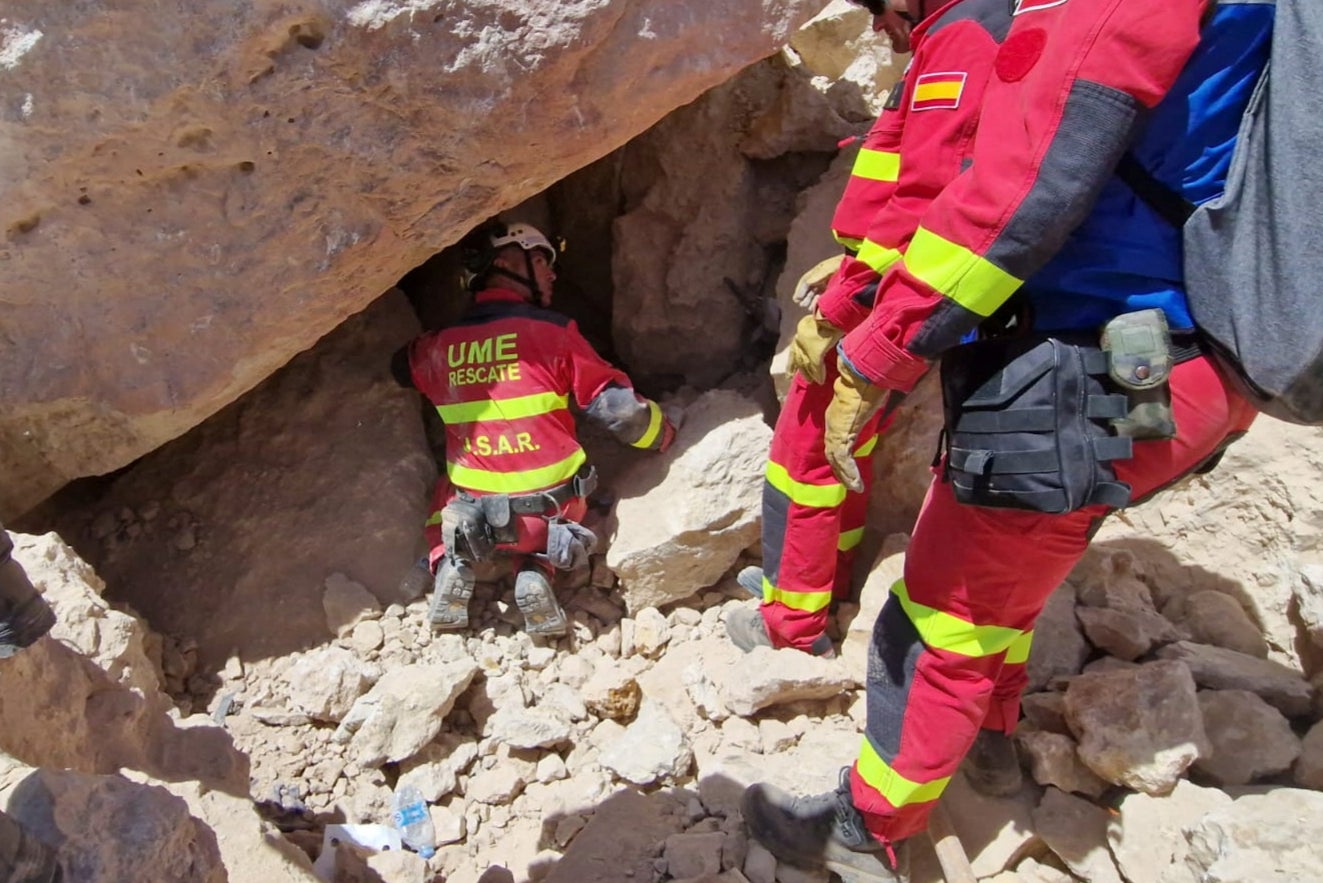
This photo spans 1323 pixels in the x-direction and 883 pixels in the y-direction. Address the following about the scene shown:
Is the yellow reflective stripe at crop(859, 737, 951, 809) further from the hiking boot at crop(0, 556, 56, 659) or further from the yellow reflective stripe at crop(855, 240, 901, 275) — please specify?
the hiking boot at crop(0, 556, 56, 659)

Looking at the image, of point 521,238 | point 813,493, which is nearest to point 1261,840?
point 813,493

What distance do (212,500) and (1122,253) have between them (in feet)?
10.5

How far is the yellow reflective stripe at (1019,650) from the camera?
7.84 ft

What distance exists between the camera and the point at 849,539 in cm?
312

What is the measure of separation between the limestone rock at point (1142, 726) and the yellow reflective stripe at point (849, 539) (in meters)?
0.92

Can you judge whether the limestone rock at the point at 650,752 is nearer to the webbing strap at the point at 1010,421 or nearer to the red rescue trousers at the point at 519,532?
the red rescue trousers at the point at 519,532

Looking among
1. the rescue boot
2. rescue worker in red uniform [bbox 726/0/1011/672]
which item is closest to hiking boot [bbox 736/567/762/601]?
rescue worker in red uniform [bbox 726/0/1011/672]

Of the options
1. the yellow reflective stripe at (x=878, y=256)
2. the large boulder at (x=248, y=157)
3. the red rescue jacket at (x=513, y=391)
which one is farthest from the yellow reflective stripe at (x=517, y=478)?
Answer: the yellow reflective stripe at (x=878, y=256)

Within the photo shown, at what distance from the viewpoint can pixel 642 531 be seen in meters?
3.25

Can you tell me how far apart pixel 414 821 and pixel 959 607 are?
1.75 metres

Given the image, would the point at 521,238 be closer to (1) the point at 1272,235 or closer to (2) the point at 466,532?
(2) the point at 466,532

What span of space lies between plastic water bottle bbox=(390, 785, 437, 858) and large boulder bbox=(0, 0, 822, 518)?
1.39 metres

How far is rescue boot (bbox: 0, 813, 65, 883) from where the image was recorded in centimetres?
143

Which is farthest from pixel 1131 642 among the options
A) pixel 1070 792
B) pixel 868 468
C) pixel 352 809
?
pixel 352 809
